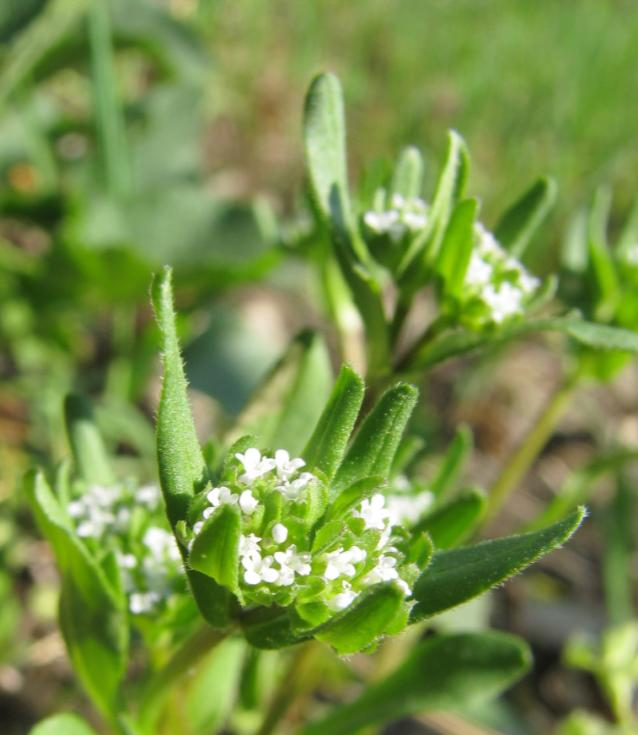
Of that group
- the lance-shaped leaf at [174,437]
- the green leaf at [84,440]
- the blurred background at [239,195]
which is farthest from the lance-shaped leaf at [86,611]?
the blurred background at [239,195]

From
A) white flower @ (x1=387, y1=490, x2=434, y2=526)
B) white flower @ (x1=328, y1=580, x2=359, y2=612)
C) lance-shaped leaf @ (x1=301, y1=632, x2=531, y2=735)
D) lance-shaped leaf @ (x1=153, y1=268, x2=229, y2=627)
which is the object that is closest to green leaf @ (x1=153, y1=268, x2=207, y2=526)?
lance-shaped leaf @ (x1=153, y1=268, x2=229, y2=627)

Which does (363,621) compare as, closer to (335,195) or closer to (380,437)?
(380,437)

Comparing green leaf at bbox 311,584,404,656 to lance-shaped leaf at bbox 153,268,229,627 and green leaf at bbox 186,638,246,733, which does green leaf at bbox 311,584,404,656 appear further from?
green leaf at bbox 186,638,246,733

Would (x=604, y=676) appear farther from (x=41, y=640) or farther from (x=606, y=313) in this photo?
(x=41, y=640)

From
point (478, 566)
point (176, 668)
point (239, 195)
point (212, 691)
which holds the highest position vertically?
point (478, 566)

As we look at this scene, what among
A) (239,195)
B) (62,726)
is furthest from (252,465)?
(239,195)

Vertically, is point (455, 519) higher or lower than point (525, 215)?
lower
